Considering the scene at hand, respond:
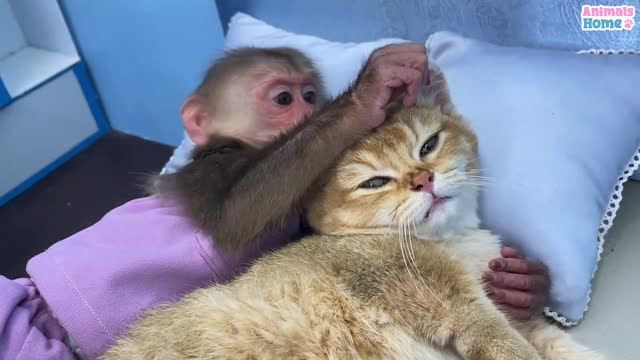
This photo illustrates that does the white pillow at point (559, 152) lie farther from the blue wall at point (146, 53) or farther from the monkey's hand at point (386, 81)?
the blue wall at point (146, 53)

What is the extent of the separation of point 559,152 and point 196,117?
0.80 metres

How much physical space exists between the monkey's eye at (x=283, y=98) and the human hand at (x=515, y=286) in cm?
57

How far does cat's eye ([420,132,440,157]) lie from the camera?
1.08 meters

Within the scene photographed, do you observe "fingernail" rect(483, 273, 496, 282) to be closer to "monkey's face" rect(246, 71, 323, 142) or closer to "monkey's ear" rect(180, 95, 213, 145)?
"monkey's face" rect(246, 71, 323, 142)

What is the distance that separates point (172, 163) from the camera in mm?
1852

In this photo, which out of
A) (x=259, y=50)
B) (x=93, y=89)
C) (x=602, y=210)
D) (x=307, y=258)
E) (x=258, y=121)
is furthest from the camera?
(x=93, y=89)

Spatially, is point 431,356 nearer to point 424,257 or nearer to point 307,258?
point 424,257

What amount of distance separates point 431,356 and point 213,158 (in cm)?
57

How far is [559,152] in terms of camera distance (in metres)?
1.19

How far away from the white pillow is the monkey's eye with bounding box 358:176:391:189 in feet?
0.89

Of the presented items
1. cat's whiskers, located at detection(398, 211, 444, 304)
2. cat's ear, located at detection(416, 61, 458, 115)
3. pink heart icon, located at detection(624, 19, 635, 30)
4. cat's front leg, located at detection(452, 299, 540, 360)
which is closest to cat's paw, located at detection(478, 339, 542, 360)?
cat's front leg, located at detection(452, 299, 540, 360)

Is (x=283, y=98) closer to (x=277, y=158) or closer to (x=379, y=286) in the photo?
(x=277, y=158)

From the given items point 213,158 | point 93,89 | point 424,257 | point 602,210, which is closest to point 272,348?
point 424,257

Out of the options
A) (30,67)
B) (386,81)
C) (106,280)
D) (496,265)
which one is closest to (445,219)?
(496,265)
